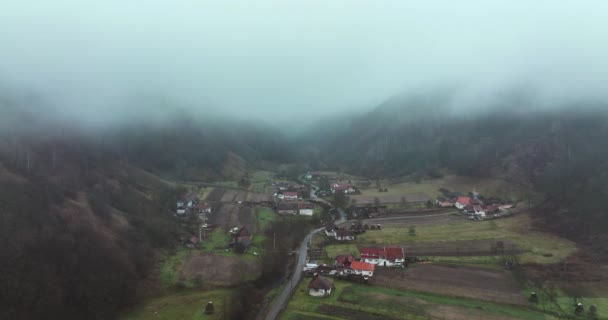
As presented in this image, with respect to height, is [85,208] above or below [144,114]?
below

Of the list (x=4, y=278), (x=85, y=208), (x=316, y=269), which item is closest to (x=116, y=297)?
(x=4, y=278)

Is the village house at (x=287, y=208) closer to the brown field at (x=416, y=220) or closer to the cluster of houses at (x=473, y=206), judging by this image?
the brown field at (x=416, y=220)

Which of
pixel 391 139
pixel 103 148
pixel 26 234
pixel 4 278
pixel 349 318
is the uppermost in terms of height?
pixel 391 139

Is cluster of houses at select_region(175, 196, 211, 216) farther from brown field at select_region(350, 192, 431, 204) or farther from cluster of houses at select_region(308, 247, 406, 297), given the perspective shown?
cluster of houses at select_region(308, 247, 406, 297)

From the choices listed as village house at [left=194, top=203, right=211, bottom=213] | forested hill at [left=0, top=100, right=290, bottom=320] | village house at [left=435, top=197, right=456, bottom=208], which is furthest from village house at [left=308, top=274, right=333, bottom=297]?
village house at [left=435, top=197, right=456, bottom=208]

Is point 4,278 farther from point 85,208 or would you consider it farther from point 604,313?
point 604,313
